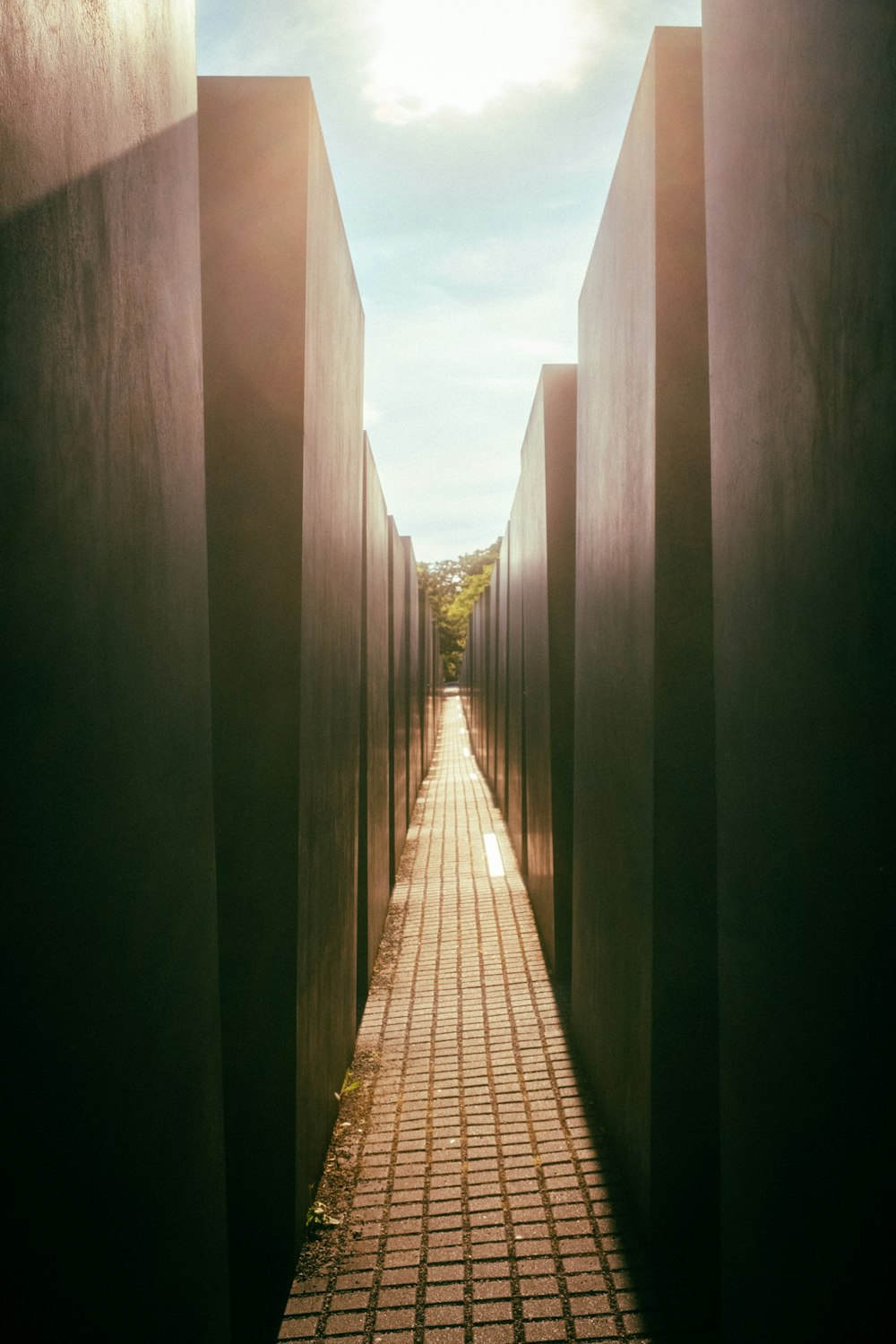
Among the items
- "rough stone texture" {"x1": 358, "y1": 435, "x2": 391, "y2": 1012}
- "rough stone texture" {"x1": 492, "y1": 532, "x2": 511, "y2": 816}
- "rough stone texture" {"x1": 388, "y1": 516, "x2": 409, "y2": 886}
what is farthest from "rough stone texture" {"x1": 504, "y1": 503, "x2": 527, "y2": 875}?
"rough stone texture" {"x1": 358, "y1": 435, "x2": 391, "y2": 1012}

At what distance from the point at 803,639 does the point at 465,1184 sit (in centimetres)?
348

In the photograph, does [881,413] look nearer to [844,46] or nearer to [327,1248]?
[844,46]

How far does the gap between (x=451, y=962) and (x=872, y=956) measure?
6.51 metres

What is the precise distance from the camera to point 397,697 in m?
11.9

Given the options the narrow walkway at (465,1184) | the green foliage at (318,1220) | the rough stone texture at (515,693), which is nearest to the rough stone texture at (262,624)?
the green foliage at (318,1220)

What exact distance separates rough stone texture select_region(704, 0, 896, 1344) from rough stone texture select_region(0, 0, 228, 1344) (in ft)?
4.62

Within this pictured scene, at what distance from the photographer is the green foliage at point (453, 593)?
197ft

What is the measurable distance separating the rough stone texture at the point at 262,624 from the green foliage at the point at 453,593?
2571 cm

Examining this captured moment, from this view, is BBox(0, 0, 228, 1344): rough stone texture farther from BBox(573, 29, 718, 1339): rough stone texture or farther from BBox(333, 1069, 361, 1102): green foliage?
BBox(333, 1069, 361, 1102): green foliage

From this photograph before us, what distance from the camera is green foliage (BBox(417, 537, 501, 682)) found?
2359 inches

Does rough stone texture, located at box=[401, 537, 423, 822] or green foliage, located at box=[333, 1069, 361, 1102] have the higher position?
rough stone texture, located at box=[401, 537, 423, 822]

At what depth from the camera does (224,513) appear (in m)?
3.75

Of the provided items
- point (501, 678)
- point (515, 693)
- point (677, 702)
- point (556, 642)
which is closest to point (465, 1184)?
point (677, 702)


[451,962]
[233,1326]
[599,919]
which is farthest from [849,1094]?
[451,962]
